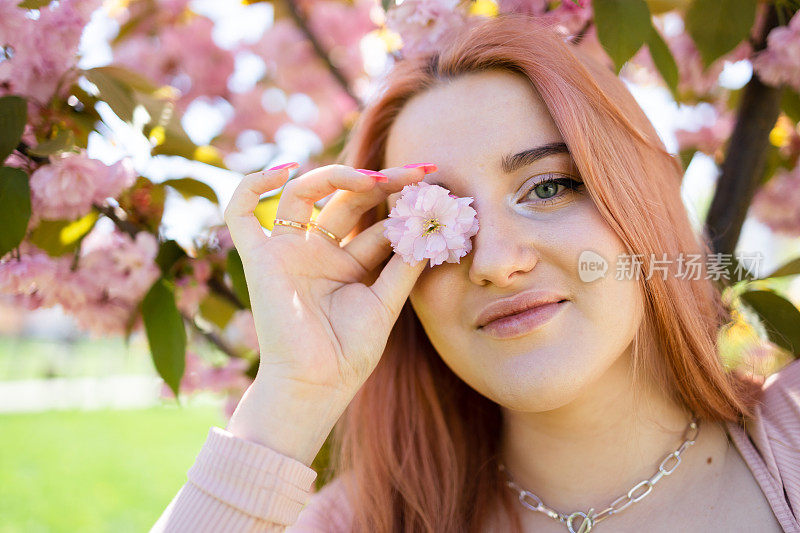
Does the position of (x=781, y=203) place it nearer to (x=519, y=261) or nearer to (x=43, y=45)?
(x=519, y=261)

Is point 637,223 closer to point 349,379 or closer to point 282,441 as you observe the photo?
point 349,379

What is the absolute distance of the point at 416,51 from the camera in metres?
1.44

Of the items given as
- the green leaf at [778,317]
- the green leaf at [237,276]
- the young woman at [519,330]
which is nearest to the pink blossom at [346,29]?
the young woman at [519,330]

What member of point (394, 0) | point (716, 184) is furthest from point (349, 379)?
point (716, 184)

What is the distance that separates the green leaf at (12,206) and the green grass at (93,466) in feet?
7.56

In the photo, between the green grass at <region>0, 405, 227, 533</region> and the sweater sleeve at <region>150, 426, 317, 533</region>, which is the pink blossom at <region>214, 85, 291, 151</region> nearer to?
the green grass at <region>0, 405, 227, 533</region>

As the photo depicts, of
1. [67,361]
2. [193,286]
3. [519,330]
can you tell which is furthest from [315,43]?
[67,361]

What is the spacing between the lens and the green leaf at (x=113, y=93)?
53.4 inches

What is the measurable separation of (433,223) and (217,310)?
86cm

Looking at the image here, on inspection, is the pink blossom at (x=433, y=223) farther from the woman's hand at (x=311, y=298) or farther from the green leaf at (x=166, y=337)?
the green leaf at (x=166, y=337)

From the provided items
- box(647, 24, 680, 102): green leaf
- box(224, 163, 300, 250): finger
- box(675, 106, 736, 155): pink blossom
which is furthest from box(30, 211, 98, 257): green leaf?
box(675, 106, 736, 155): pink blossom

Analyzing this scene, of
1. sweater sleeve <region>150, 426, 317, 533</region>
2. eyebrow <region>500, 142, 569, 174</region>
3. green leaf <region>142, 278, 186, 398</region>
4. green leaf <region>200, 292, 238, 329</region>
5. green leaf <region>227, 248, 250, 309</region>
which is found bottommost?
sweater sleeve <region>150, 426, 317, 533</region>

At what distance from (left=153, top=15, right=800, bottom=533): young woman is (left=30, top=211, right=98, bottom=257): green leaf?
0.49 m

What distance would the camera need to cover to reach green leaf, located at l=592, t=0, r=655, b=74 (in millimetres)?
1231
